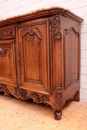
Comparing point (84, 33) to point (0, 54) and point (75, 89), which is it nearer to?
point (75, 89)

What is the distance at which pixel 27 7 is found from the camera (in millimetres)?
1758

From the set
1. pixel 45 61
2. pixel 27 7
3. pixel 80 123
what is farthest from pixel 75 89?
pixel 27 7

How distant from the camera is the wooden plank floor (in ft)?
3.15

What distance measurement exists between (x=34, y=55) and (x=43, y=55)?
0.10m

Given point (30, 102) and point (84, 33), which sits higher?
point (84, 33)

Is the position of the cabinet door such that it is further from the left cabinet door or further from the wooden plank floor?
the wooden plank floor

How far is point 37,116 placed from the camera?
1113 mm

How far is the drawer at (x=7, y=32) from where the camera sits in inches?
46.9

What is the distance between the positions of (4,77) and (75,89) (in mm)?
791

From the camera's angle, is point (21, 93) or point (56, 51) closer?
point (56, 51)

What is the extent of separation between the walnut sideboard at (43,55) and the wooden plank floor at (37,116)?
99 millimetres

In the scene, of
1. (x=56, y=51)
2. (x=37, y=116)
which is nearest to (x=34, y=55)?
(x=56, y=51)

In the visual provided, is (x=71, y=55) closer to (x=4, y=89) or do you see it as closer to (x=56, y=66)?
(x=56, y=66)

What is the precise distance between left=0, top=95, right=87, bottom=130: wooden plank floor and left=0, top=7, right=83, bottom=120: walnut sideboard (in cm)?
10
